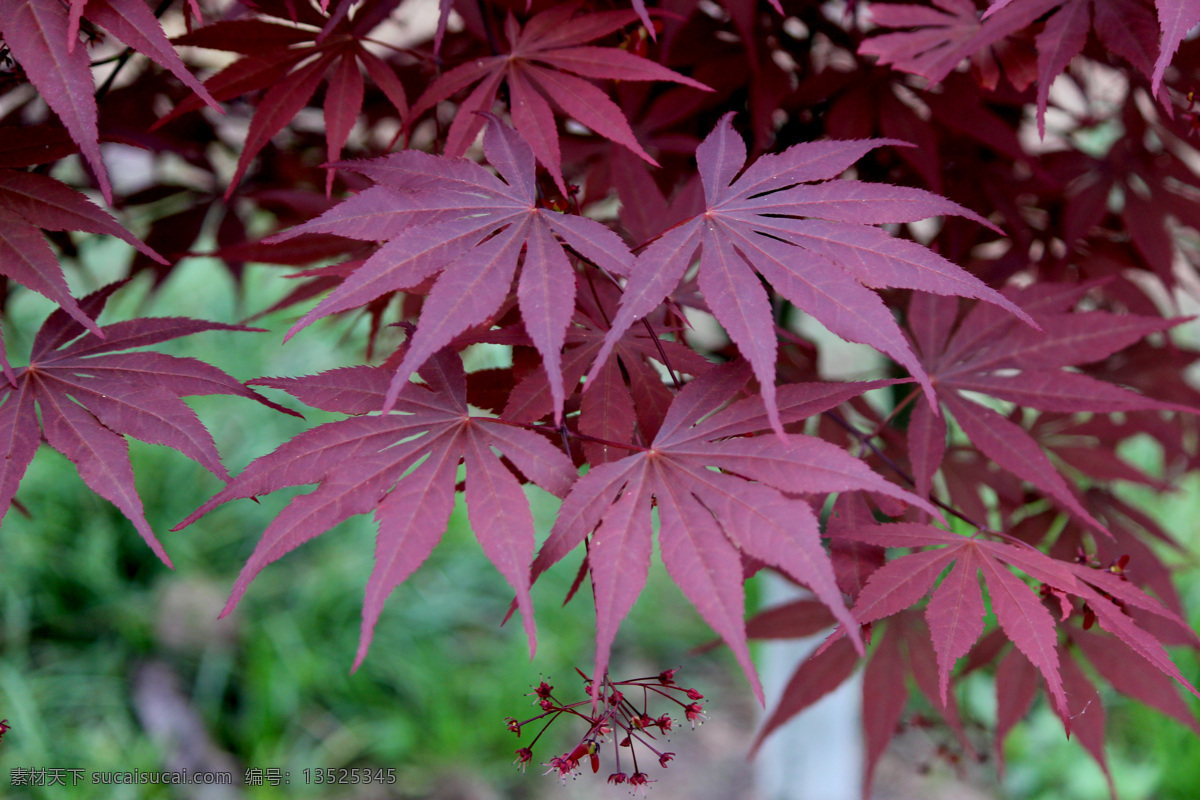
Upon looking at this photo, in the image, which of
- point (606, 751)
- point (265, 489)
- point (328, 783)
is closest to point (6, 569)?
point (328, 783)

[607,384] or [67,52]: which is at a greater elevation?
[67,52]

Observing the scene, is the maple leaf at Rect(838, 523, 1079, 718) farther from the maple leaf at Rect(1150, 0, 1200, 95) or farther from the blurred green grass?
the blurred green grass

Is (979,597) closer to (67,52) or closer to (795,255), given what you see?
(795,255)

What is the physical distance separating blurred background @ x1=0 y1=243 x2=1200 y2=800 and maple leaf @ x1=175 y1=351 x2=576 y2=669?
1.71m

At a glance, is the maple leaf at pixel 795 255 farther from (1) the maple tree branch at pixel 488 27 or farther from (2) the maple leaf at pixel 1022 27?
(1) the maple tree branch at pixel 488 27

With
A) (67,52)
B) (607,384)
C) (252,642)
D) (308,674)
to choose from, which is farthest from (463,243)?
(252,642)

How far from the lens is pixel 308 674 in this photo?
8.00 feet

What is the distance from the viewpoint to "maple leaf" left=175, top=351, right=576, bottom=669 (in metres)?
0.56

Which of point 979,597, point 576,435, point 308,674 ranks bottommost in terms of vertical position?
point 308,674

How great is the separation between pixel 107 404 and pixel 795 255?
54 cm

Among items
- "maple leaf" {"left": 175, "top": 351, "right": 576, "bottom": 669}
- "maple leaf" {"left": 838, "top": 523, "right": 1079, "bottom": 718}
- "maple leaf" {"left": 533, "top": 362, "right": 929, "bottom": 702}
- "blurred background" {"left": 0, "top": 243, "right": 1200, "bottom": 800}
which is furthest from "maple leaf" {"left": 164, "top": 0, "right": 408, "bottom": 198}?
"blurred background" {"left": 0, "top": 243, "right": 1200, "bottom": 800}

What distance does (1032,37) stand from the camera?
85 centimetres

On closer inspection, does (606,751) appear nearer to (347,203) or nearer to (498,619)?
(498,619)

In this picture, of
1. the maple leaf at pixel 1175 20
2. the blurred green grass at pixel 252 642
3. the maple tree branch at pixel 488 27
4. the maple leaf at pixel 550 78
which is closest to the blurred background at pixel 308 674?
the blurred green grass at pixel 252 642
